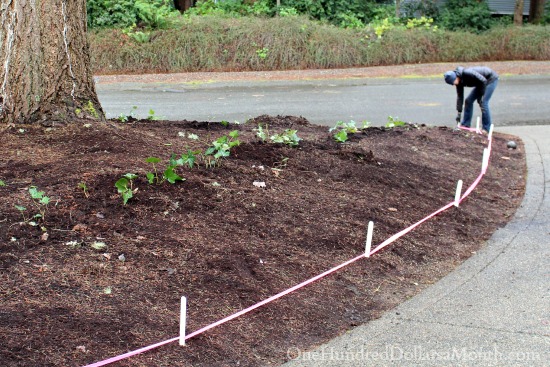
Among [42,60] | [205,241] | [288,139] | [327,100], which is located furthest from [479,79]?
[205,241]

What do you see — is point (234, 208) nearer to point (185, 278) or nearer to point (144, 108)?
point (185, 278)

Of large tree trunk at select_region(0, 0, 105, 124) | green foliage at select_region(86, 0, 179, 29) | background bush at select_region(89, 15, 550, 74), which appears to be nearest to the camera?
large tree trunk at select_region(0, 0, 105, 124)

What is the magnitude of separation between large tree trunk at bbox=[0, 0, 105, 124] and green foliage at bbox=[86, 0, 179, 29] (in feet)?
46.4

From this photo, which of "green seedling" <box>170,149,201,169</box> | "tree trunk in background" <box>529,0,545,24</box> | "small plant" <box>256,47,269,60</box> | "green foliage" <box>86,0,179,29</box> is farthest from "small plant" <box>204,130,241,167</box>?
"tree trunk in background" <box>529,0,545,24</box>

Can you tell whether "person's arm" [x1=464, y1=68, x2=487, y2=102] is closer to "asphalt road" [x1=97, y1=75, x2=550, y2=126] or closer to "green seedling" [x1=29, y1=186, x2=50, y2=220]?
"asphalt road" [x1=97, y1=75, x2=550, y2=126]

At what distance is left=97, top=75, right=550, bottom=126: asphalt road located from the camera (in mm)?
13320

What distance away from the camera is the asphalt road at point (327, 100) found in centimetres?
1332

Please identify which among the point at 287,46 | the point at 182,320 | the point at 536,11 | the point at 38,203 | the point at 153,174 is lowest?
the point at 182,320

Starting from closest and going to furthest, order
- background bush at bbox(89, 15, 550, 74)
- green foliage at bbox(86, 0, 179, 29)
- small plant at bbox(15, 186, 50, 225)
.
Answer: small plant at bbox(15, 186, 50, 225), background bush at bbox(89, 15, 550, 74), green foliage at bbox(86, 0, 179, 29)

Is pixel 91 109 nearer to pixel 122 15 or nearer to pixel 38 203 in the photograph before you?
pixel 38 203

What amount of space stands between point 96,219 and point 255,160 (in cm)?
210

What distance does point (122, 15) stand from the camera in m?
20.9

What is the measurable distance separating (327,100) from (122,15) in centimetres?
832

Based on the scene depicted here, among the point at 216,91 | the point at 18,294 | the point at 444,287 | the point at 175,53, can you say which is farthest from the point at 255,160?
the point at 175,53
